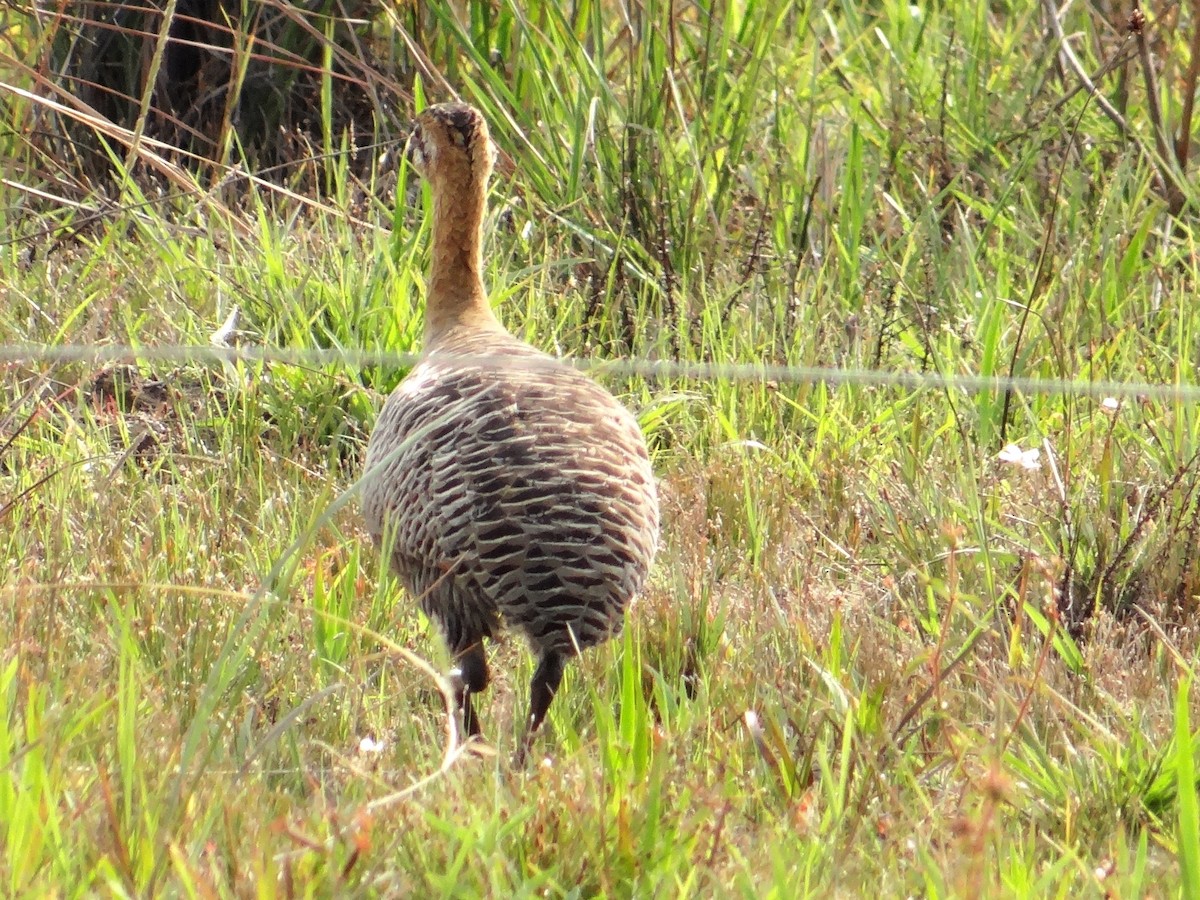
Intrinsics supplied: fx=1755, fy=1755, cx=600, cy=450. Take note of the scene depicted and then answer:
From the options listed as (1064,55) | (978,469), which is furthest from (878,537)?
(1064,55)

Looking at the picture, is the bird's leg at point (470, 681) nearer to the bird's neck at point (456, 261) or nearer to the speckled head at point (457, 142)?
the bird's neck at point (456, 261)

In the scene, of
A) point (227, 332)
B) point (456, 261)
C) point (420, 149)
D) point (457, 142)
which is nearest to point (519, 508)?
point (456, 261)

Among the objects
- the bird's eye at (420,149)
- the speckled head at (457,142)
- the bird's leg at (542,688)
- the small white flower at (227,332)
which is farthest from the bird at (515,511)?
the small white flower at (227,332)

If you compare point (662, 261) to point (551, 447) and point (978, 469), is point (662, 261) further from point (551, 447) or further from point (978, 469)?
point (551, 447)

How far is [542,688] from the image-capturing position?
3.11m

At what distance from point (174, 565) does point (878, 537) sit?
1.61 meters

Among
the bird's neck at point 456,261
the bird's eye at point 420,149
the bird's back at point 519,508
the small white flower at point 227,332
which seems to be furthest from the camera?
the small white flower at point 227,332

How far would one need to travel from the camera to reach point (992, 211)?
5.31 meters

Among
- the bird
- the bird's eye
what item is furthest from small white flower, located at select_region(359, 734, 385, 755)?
the bird's eye

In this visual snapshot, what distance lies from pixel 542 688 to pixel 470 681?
0.24 m

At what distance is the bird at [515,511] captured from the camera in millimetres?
3000

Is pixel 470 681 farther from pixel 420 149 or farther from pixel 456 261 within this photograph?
pixel 420 149

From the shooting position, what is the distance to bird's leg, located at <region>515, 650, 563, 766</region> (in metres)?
3.09

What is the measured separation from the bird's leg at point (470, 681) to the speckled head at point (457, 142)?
55.3 inches
